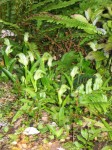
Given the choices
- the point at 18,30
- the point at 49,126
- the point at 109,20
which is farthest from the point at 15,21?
the point at 49,126

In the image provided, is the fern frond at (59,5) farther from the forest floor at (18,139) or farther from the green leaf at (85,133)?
the green leaf at (85,133)

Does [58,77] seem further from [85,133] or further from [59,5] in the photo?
[85,133]

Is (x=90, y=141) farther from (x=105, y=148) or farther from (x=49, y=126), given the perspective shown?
(x=49, y=126)

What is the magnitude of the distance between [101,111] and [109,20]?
91 cm

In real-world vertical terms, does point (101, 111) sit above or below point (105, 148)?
above

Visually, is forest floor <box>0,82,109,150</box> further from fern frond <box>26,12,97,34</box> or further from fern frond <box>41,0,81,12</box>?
fern frond <box>41,0,81,12</box>

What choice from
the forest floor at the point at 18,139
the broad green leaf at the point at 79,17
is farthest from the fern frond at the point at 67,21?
the forest floor at the point at 18,139

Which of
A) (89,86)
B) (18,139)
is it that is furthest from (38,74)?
(18,139)

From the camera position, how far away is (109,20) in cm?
319

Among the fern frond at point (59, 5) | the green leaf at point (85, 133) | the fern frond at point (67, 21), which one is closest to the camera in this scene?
the green leaf at point (85, 133)

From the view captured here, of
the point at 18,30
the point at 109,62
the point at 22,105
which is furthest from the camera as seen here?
the point at 18,30

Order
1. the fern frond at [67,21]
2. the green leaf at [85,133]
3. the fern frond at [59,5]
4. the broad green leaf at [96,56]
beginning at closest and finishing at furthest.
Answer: the green leaf at [85,133] < the fern frond at [67,21] < the fern frond at [59,5] < the broad green leaf at [96,56]

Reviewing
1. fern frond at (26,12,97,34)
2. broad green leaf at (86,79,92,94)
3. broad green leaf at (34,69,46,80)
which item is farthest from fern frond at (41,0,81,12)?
broad green leaf at (86,79,92,94)

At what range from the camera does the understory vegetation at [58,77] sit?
2.71 metres
